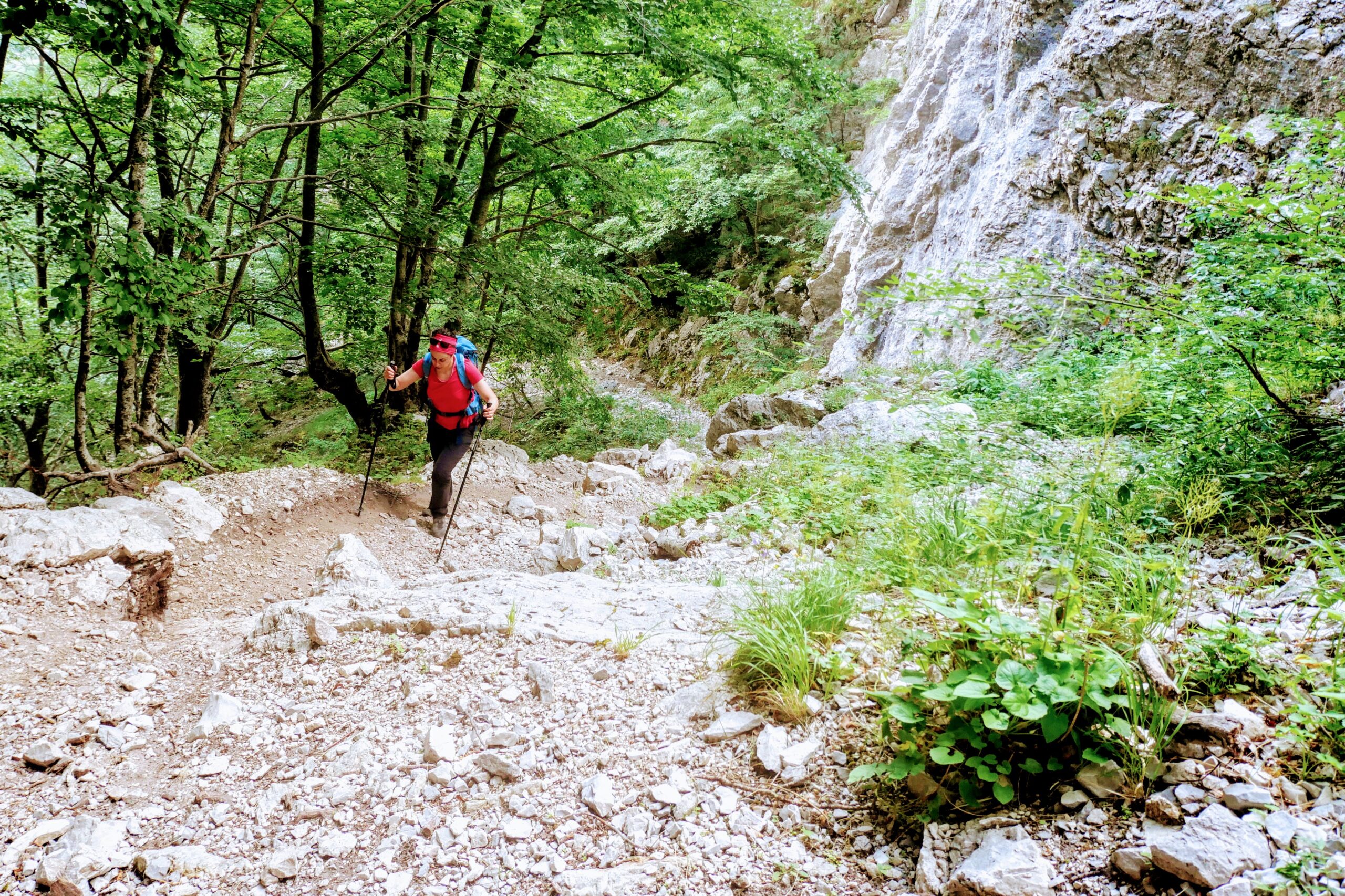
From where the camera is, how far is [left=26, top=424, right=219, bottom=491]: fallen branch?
229 inches

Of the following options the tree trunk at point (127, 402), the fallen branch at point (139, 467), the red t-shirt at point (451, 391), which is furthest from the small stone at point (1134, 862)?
the tree trunk at point (127, 402)

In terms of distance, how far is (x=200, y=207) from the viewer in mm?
6156

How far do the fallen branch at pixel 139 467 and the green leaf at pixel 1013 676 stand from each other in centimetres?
732

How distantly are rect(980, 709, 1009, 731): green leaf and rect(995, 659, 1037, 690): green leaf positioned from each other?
0.08m

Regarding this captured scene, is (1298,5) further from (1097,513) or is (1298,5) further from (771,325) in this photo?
(771,325)

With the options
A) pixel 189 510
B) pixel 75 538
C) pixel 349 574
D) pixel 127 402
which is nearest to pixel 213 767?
pixel 349 574

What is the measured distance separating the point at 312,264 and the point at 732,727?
8.91 meters

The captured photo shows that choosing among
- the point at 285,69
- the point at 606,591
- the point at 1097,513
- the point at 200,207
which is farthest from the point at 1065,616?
the point at 285,69

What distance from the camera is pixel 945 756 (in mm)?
1874

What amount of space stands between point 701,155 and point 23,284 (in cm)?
1345

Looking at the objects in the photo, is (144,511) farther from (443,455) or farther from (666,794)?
(666,794)

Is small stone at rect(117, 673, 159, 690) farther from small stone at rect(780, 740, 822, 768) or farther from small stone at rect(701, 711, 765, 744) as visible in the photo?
small stone at rect(780, 740, 822, 768)

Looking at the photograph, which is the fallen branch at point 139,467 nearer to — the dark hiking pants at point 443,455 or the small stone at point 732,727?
the dark hiking pants at point 443,455

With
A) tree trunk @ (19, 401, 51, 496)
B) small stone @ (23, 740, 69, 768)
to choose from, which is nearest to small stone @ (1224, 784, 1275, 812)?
small stone @ (23, 740, 69, 768)
